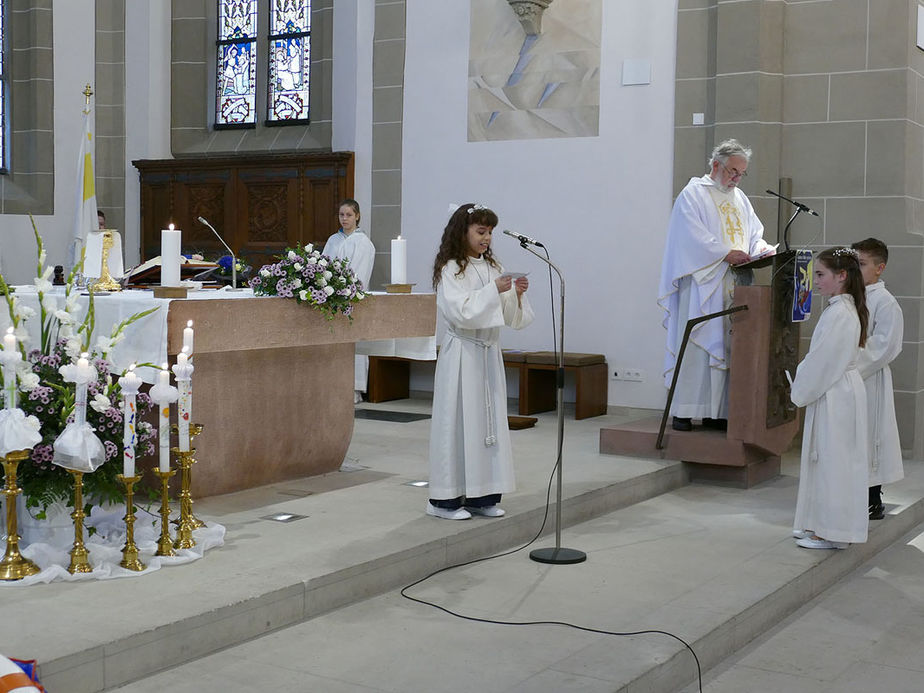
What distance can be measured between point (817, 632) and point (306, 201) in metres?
7.38

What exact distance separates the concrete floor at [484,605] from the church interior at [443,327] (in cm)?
2

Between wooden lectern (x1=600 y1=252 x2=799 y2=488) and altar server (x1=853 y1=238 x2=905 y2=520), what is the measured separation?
21.2 inches

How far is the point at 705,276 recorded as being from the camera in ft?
23.9

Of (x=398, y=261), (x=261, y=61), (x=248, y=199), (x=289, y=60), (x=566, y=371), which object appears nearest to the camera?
(x=398, y=261)

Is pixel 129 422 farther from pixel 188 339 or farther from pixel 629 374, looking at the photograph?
pixel 629 374

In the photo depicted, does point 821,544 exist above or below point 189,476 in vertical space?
below

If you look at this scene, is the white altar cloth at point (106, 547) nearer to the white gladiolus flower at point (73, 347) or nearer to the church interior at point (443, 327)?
the church interior at point (443, 327)

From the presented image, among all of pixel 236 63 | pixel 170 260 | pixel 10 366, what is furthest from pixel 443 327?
pixel 10 366

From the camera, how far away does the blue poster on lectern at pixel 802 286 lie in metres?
6.37

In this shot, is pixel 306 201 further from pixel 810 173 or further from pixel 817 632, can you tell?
pixel 817 632

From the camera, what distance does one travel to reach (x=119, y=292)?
18.8 ft

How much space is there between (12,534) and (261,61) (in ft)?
27.9

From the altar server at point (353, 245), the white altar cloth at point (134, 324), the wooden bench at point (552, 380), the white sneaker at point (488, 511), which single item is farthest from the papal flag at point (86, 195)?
the wooden bench at point (552, 380)

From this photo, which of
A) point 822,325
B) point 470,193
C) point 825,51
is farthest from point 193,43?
point 822,325
